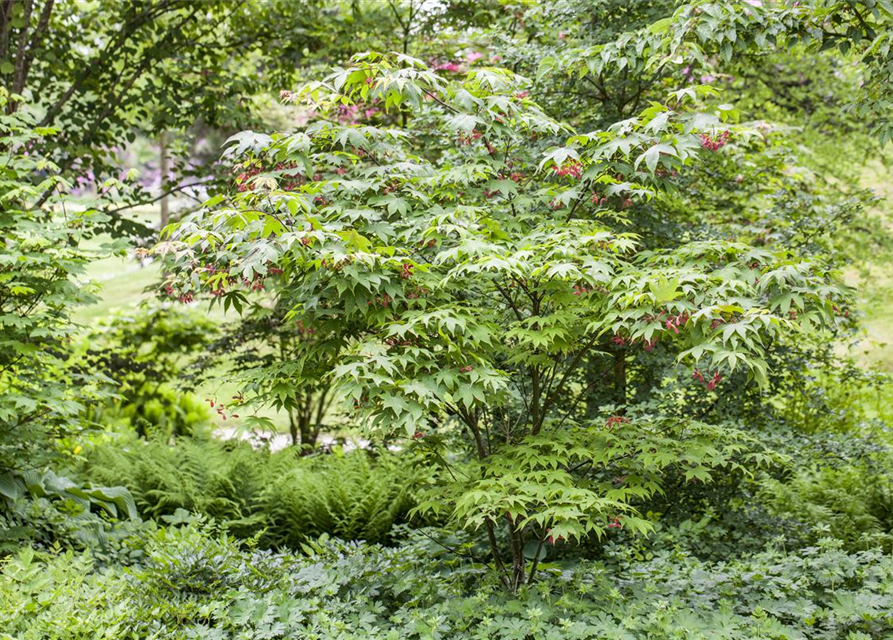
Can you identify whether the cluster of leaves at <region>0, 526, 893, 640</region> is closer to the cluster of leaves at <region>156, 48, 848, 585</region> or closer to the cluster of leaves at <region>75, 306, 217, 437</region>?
the cluster of leaves at <region>156, 48, 848, 585</region>

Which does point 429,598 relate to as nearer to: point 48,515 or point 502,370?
point 502,370

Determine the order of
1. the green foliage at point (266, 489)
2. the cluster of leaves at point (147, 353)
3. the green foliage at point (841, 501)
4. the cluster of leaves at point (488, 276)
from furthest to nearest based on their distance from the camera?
1. the cluster of leaves at point (147, 353)
2. the green foliage at point (266, 489)
3. the green foliage at point (841, 501)
4. the cluster of leaves at point (488, 276)

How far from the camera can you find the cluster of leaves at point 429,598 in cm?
297

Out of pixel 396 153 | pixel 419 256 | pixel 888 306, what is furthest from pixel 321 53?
pixel 888 306

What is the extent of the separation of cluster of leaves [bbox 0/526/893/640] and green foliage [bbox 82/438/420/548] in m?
1.10

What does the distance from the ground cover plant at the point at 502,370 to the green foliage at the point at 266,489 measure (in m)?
0.03

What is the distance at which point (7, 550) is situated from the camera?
408 cm

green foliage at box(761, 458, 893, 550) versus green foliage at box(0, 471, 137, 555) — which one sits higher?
green foliage at box(0, 471, 137, 555)

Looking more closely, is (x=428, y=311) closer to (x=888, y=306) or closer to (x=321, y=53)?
(x=321, y=53)

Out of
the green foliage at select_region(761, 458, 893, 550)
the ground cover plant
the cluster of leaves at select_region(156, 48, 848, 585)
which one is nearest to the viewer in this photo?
the cluster of leaves at select_region(156, 48, 848, 585)

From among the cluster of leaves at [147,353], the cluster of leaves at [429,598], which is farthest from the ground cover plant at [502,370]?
the cluster of leaves at [147,353]

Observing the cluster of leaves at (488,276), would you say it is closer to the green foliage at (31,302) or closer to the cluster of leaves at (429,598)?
the cluster of leaves at (429,598)

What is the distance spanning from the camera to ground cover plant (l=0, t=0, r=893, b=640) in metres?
2.93

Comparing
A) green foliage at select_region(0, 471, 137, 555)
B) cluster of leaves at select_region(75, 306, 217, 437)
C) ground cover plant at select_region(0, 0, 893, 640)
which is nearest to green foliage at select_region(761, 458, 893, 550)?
ground cover plant at select_region(0, 0, 893, 640)
